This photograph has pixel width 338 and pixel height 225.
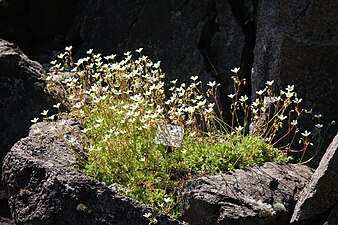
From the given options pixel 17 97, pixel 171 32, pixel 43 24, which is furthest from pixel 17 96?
pixel 43 24

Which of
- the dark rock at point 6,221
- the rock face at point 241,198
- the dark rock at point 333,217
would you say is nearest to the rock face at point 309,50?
the rock face at point 241,198

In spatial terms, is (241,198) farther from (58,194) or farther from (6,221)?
(6,221)

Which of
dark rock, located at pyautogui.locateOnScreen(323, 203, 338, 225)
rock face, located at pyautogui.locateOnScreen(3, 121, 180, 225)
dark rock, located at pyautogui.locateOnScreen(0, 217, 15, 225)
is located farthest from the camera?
dark rock, located at pyautogui.locateOnScreen(0, 217, 15, 225)

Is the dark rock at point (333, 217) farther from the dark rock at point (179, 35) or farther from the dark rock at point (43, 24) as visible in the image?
the dark rock at point (43, 24)

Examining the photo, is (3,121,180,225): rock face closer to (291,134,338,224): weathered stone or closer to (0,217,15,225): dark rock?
(291,134,338,224): weathered stone

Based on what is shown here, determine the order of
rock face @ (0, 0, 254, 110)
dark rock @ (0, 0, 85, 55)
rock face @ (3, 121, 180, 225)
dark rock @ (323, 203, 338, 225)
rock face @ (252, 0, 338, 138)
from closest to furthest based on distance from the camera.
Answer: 1. dark rock @ (323, 203, 338, 225)
2. rock face @ (3, 121, 180, 225)
3. rock face @ (252, 0, 338, 138)
4. rock face @ (0, 0, 254, 110)
5. dark rock @ (0, 0, 85, 55)

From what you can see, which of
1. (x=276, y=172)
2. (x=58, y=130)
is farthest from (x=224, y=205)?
(x=58, y=130)

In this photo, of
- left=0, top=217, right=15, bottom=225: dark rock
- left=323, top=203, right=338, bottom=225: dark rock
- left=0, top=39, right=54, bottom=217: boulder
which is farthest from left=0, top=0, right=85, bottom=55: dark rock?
left=323, top=203, right=338, bottom=225: dark rock
